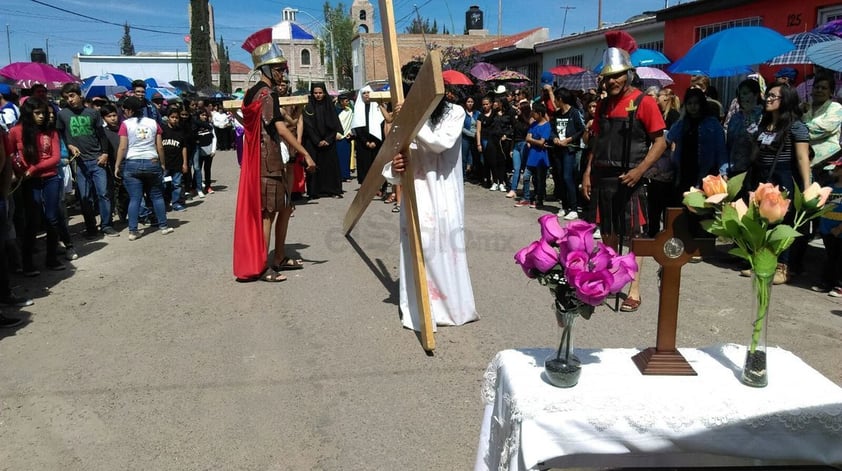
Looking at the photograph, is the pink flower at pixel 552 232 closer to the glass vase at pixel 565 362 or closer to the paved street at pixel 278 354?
the glass vase at pixel 565 362

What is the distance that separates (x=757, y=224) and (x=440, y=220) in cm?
281

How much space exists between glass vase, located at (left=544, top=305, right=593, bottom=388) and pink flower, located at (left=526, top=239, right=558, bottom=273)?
0.55 ft

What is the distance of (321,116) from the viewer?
1178 cm

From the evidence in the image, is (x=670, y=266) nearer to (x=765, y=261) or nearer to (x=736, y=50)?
(x=765, y=261)

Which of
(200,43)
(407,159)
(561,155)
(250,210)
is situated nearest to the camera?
(407,159)

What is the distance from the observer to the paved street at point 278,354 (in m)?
3.17

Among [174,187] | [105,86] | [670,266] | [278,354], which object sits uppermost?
[105,86]

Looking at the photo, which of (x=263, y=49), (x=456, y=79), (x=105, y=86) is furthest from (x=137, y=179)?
(x=105, y=86)

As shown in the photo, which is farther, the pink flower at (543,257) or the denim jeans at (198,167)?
the denim jeans at (198,167)

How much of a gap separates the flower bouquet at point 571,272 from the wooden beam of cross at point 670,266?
0.12 meters

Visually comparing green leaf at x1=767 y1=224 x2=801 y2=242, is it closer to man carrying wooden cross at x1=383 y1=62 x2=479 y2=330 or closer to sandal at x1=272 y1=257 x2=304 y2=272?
man carrying wooden cross at x1=383 y1=62 x2=479 y2=330

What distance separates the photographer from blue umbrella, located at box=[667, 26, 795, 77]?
750cm

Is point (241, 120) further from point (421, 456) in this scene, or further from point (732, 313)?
point (732, 313)

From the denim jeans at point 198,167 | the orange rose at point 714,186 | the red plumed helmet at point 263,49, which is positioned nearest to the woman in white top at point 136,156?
the red plumed helmet at point 263,49
